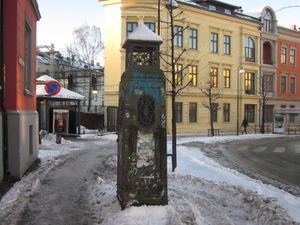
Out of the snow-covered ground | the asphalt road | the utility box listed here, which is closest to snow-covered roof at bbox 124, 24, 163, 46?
the utility box

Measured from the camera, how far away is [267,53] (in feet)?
179

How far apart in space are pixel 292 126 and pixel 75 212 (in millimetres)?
49856

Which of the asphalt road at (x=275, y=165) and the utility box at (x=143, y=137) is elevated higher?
the utility box at (x=143, y=137)

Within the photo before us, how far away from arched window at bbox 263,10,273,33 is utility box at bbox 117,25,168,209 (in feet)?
156

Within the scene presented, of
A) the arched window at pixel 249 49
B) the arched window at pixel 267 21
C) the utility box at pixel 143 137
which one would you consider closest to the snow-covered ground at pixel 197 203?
the utility box at pixel 143 137

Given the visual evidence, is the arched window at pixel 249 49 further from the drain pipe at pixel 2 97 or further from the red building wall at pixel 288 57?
the drain pipe at pixel 2 97

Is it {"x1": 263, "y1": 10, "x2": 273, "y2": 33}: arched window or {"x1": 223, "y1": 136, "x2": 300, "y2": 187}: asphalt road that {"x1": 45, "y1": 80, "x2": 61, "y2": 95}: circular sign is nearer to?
{"x1": 223, "y1": 136, "x2": 300, "y2": 187}: asphalt road

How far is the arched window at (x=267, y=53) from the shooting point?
54.0 m

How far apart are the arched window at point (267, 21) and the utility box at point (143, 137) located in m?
47.4

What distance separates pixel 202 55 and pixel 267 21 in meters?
12.1

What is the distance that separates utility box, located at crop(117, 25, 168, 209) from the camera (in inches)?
299

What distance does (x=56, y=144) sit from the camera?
2264cm

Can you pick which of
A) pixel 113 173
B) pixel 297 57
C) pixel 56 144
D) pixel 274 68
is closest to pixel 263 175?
pixel 113 173

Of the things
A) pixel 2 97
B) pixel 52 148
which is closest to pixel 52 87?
pixel 52 148
